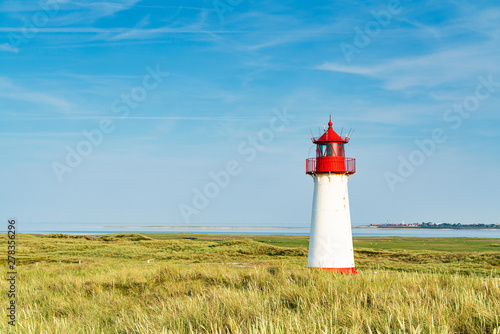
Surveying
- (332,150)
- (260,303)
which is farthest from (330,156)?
(260,303)

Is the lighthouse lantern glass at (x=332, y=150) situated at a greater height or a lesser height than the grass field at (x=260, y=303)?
greater

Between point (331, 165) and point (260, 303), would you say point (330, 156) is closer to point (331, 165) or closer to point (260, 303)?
point (331, 165)

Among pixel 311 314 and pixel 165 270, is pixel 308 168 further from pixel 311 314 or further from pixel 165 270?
pixel 311 314

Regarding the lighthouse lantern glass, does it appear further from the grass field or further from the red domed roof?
the grass field

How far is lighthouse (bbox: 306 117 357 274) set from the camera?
1631cm

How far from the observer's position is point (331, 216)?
53.9 feet

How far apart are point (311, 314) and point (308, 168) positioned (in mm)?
11338

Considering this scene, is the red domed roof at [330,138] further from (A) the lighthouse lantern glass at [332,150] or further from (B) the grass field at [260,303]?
(B) the grass field at [260,303]

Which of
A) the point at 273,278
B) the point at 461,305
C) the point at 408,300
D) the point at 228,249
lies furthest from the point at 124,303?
the point at 228,249

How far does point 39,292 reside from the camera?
1096cm

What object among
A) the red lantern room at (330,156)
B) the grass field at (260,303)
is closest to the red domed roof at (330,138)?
the red lantern room at (330,156)

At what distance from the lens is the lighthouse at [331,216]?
53.5 ft

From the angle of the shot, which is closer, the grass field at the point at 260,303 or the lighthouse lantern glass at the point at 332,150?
the grass field at the point at 260,303

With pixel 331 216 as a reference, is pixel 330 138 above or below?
above
